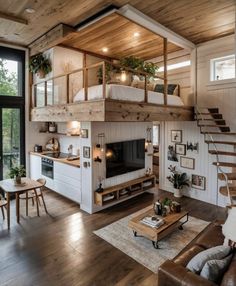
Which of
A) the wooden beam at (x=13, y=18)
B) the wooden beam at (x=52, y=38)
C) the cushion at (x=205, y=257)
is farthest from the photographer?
the wooden beam at (x=52, y=38)

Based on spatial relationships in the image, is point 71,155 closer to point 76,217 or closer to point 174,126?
point 76,217

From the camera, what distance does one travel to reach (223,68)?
564cm

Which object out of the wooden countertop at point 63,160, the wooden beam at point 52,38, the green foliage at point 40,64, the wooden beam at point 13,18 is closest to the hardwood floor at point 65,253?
the wooden countertop at point 63,160

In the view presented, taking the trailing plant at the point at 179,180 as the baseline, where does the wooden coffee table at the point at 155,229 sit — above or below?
below

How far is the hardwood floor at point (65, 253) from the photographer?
290 cm

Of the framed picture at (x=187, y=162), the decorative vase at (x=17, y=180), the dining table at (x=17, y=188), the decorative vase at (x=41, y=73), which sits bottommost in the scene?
the dining table at (x=17, y=188)

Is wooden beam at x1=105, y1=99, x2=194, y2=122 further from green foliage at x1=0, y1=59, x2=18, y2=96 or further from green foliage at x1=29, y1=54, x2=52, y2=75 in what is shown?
green foliage at x1=0, y1=59, x2=18, y2=96

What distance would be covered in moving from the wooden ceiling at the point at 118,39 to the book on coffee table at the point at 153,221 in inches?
157

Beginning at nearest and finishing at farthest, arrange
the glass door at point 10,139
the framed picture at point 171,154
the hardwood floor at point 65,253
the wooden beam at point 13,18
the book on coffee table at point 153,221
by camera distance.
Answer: the hardwood floor at point 65,253 < the book on coffee table at point 153,221 < the wooden beam at point 13,18 < the glass door at point 10,139 < the framed picture at point 171,154

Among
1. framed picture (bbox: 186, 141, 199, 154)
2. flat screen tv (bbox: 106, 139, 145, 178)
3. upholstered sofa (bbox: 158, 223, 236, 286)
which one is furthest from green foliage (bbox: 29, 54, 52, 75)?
upholstered sofa (bbox: 158, 223, 236, 286)

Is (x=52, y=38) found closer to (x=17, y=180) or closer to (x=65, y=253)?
(x=17, y=180)

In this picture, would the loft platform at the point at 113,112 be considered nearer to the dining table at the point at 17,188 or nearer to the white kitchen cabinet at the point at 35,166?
the white kitchen cabinet at the point at 35,166

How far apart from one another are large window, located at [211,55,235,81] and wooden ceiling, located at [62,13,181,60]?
128cm

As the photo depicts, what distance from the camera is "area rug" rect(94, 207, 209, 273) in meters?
3.38
